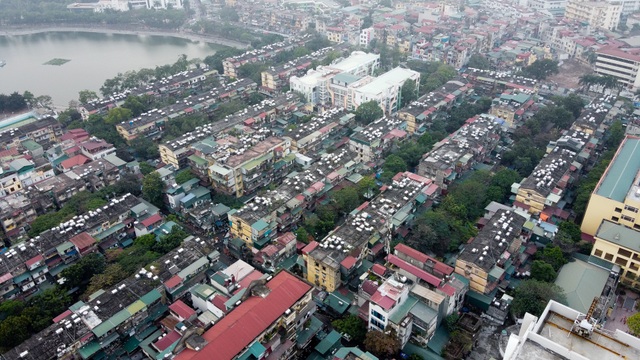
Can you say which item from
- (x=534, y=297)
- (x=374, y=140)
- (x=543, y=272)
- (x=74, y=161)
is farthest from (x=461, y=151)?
(x=74, y=161)

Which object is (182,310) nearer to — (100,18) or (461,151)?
(461,151)

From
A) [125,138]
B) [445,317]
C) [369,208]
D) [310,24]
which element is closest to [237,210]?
[369,208]

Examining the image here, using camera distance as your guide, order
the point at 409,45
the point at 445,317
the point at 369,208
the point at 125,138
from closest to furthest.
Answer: the point at 445,317
the point at 369,208
the point at 125,138
the point at 409,45

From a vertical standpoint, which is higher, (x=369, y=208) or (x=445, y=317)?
(x=369, y=208)

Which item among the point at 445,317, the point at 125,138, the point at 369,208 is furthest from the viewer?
the point at 125,138

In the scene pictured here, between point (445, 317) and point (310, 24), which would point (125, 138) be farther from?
point (310, 24)

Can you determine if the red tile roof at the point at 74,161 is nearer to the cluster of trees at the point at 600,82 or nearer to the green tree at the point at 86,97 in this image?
the green tree at the point at 86,97
